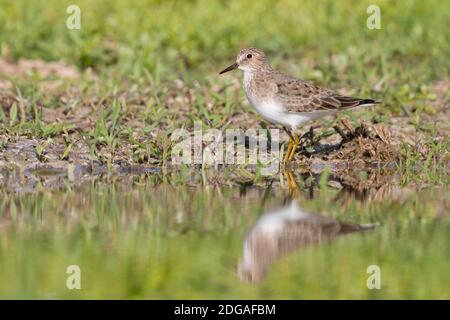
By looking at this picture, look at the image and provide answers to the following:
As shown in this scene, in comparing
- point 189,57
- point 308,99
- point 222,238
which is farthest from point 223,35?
point 222,238

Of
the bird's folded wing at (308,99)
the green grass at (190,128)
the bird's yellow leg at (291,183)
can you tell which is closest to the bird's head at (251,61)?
the bird's folded wing at (308,99)

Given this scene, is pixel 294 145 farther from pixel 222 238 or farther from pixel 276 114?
pixel 222 238

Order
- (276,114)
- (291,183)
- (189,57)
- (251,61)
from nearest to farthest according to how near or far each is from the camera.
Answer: (291,183) < (276,114) < (251,61) < (189,57)

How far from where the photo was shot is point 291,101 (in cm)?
1054

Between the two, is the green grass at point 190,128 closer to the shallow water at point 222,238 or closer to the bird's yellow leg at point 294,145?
the shallow water at point 222,238

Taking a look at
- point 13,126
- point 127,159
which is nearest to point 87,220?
point 127,159

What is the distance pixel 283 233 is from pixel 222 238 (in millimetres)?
483

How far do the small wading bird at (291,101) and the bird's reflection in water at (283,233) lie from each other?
2.16 meters

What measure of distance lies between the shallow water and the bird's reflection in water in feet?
0.03

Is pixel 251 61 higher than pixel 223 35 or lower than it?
lower

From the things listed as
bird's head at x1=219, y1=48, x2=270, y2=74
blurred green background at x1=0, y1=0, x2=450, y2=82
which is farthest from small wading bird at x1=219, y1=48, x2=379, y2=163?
blurred green background at x1=0, y1=0, x2=450, y2=82

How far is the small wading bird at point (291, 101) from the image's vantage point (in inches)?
415

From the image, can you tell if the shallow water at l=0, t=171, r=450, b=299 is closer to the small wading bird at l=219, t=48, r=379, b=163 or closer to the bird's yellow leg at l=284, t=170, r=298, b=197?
the bird's yellow leg at l=284, t=170, r=298, b=197

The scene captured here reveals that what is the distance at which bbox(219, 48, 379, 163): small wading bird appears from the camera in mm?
10539
